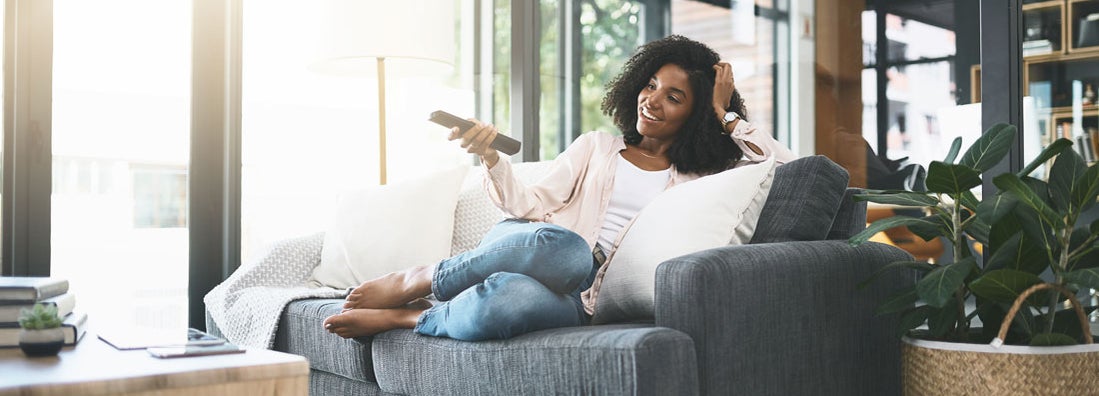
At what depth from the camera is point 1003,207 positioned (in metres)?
1.58

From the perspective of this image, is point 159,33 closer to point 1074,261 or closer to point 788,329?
point 788,329

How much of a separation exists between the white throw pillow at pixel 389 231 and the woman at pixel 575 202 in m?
0.46

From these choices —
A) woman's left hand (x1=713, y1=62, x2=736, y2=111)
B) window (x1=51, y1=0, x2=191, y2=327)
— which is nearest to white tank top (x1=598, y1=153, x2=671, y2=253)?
woman's left hand (x1=713, y1=62, x2=736, y2=111)

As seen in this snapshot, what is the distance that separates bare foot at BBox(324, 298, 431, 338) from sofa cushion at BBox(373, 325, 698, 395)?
0.08 feet

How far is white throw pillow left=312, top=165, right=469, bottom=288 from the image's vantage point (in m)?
2.54

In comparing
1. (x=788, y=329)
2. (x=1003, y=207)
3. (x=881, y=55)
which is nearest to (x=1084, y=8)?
(x=881, y=55)

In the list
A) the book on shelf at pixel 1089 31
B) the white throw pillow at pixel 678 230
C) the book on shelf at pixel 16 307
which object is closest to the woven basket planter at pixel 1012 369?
the white throw pillow at pixel 678 230

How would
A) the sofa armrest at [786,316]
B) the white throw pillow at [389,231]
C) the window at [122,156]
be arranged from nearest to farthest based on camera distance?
the sofa armrest at [786,316] < the white throw pillow at [389,231] < the window at [122,156]

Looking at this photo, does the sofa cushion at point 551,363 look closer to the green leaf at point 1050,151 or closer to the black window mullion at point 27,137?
the green leaf at point 1050,151

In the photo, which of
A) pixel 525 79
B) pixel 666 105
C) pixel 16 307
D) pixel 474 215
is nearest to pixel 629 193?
pixel 666 105

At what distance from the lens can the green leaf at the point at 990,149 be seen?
5.64 feet

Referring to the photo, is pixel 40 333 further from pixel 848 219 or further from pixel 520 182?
pixel 848 219

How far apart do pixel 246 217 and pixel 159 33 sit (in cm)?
67

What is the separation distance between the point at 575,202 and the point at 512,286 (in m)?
0.62
